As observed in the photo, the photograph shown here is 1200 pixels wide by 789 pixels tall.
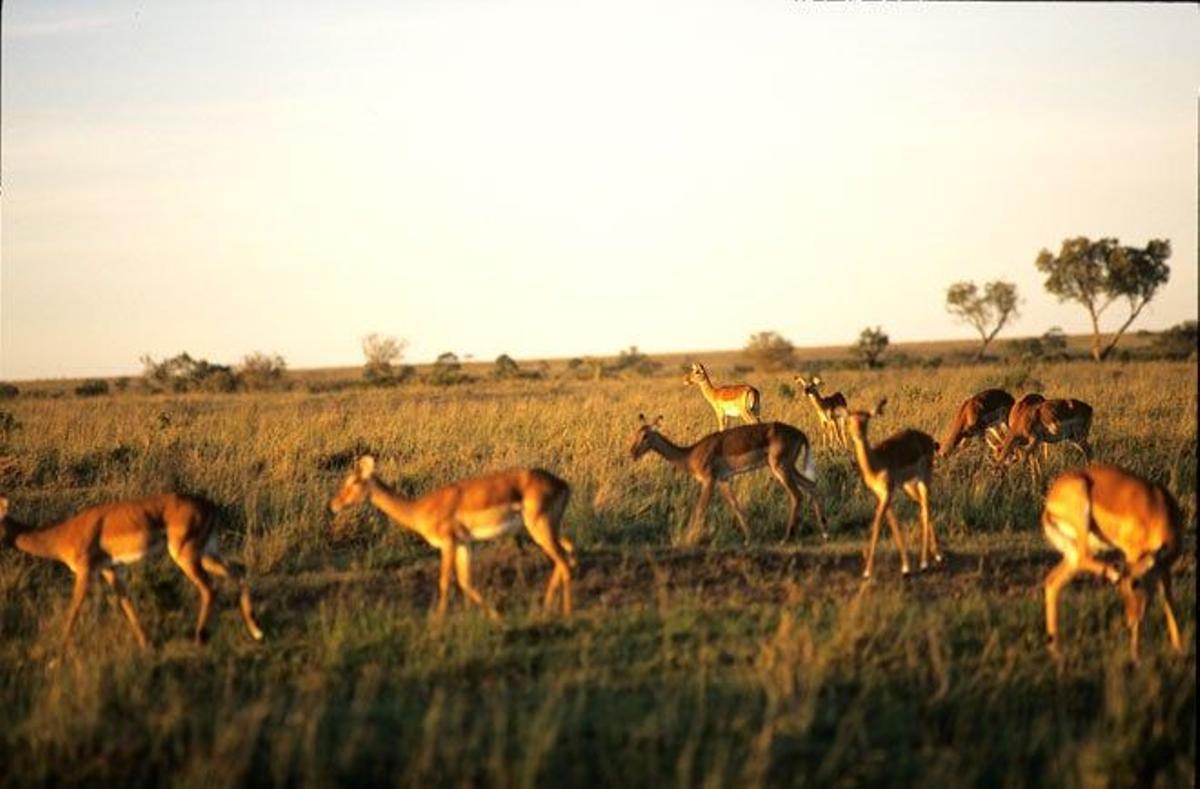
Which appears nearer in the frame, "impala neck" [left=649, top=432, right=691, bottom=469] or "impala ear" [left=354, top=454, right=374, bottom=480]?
"impala ear" [left=354, top=454, right=374, bottom=480]

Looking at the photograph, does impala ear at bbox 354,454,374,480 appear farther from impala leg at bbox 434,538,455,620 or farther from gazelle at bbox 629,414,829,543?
gazelle at bbox 629,414,829,543

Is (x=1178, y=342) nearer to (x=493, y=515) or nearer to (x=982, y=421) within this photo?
(x=982, y=421)

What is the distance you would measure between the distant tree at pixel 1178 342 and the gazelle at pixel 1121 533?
1850 inches

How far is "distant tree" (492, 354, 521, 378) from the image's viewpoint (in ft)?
202

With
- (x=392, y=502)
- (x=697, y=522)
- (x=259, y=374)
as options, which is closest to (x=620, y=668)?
(x=392, y=502)

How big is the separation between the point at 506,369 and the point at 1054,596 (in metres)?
57.9

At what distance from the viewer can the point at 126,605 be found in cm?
929

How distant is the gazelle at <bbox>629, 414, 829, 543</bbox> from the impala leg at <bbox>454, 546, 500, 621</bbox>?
390 cm

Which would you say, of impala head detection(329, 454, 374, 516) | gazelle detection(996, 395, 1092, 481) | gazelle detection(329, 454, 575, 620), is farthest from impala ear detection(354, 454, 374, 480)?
gazelle detection(996, 395, 1092, 481)

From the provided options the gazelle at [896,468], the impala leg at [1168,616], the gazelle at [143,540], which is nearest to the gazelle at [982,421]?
the gazelle at [896,468]

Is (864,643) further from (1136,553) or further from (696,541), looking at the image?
(696,541)

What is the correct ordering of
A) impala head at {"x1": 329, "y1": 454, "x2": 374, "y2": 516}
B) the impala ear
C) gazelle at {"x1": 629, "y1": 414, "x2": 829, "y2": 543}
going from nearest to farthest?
the impala ear → impala head at {"x1": 329, "y1": 454, "x2": 374, "y2": 516} → gazelle at {"x1": 629, "y1": 414, "x2": 829, "y2": 543}

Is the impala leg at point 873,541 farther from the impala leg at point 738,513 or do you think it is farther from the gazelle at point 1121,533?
the gazelle at point 1121,533

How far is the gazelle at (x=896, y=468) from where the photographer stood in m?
11.0
